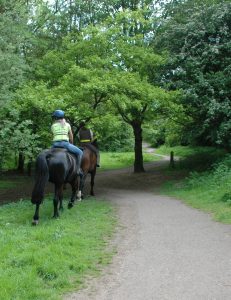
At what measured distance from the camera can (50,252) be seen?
7371 millimetres

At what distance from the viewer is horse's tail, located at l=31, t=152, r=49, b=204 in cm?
1037

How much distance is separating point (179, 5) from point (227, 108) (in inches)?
379

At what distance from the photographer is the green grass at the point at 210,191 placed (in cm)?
1266

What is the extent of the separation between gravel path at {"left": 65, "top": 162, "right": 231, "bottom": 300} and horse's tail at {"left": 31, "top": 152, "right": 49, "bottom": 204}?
2.18 metres

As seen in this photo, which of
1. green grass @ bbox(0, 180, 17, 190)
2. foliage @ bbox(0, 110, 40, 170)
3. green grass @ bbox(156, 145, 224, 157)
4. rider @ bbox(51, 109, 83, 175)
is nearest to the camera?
rider @ bbox(51, 109, 83, 175)

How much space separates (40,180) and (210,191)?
7536 millimetres

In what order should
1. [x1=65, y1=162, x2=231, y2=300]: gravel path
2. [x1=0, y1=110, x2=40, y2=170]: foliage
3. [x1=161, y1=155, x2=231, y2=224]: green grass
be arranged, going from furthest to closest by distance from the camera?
1. [x1=0, y1=110, x2=40, y2=170]: foliage
2. [x1=161, y1=155, x2=231, y2=224]: green grass
3. [x1=65, y1=162, x2=231, y2=300]: gravel path

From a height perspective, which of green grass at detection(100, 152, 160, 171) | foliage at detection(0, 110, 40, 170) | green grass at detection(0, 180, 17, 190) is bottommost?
green grass at detection(0, 180, 17, 190)

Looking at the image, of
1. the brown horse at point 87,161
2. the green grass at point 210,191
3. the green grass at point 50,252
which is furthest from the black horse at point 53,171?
the green grass at point 210,191

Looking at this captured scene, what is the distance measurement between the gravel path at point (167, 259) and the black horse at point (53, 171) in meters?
1.93

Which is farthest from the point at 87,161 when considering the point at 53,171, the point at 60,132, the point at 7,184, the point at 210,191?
the point at 7,184

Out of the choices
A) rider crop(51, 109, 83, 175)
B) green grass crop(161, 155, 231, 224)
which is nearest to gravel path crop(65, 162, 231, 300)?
green grass crop(161, 155, 231, 224)

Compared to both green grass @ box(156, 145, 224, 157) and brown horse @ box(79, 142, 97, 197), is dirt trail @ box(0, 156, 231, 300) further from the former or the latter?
green grass @ box(156, 145, 224, 157)

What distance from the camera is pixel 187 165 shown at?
27.4 m
